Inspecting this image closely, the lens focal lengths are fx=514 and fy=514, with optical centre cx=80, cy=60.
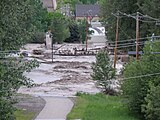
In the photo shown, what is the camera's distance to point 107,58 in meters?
41.7

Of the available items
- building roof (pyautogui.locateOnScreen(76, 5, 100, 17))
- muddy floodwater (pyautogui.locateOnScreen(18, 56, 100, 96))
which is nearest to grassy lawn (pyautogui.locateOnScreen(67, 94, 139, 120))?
muddy floodwater (pyautogui.locateOnScreen(18, 56, 100, 96))

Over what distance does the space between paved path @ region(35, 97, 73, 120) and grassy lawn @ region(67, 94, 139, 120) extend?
508mm

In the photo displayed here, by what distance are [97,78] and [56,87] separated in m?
7.48

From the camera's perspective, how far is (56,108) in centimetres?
3531

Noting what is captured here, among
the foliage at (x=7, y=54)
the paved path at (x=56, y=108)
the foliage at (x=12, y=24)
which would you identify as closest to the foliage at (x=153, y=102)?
the paved path at (x=56, y=108)

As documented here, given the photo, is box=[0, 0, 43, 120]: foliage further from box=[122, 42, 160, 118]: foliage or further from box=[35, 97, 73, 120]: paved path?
box=[122, 42, 160, 118]: foliage

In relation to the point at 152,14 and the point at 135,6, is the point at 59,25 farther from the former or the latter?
the point at 152,14

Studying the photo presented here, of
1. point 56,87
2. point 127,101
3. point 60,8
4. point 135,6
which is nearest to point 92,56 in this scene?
point 135,6

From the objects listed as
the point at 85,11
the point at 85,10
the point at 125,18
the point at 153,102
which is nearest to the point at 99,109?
the point at 153,102

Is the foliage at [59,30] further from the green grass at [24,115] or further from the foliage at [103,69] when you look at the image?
the green grass at [24,115]

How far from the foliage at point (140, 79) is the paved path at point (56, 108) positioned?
4412 millimetres

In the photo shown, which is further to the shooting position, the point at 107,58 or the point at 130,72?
the point at 107,58

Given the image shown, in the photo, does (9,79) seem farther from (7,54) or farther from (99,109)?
(99,109)

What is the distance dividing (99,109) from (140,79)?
4.34m
